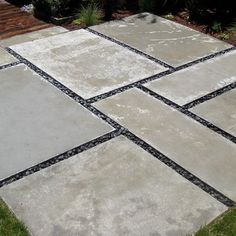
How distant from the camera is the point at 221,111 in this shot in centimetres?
478

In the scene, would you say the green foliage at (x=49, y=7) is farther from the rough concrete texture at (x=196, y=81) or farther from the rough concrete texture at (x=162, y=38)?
the rough concrete texture at (x=196, y=81)

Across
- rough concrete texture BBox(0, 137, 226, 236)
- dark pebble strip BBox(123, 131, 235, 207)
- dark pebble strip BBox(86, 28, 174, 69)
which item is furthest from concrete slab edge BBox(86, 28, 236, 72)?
rough concrete texture BBox(0, 137, 226, 236)

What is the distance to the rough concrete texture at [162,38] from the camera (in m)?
6.13

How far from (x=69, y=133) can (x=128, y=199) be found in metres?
1.11

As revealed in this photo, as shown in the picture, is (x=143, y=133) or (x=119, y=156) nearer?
(x=119, y=156)

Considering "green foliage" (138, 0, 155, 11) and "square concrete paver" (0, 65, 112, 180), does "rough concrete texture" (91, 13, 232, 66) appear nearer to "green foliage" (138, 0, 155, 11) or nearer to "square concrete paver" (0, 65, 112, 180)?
"green foliage" (138, 0, 155, 11)

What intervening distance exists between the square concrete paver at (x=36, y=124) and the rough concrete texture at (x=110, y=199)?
0.83ft

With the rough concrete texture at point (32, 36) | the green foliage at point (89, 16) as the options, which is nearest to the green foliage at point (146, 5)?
the green foliage at point (89, 16)

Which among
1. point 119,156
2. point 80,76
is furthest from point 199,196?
point 80,76

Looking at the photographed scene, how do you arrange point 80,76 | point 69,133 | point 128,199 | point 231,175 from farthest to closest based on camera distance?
point 80,76
point 69,133
point 231,175
point 128,199

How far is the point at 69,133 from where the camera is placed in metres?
4.34

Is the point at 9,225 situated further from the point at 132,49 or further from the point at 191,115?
the point at 132,49

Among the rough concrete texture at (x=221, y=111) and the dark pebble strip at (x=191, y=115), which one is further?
the rough concrete texture at (x=221, y=111)

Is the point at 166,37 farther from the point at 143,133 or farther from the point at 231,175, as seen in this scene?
the point at 231,175
